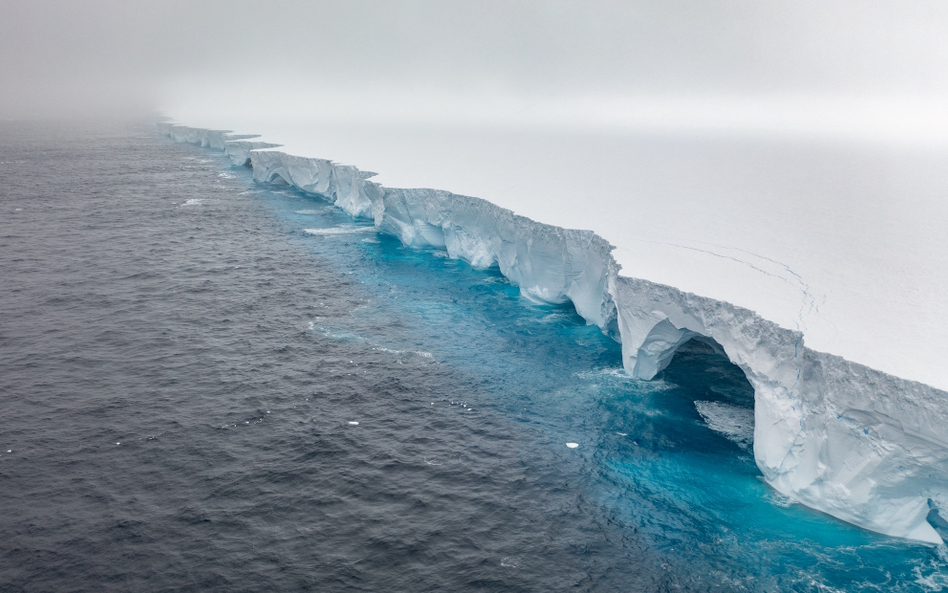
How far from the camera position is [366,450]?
14.4 m

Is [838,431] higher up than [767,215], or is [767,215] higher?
[767,215]

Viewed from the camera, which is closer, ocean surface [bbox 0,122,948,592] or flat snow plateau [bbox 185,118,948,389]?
ocean surface [bbox 0,122,948,592]

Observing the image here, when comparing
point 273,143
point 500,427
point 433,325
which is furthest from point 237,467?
point 273,143

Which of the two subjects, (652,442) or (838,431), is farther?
(652,442)

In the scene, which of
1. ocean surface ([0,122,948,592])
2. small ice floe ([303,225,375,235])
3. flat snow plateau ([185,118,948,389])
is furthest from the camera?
small ice floe ([303,225,375,235])

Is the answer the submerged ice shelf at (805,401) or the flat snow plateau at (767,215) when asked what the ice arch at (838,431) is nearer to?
the submerged ice shelf at (805,401)

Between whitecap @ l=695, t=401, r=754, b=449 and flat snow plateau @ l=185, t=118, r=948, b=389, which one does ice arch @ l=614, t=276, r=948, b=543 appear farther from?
whitecap @ l=695, t=401, r=754, b=449

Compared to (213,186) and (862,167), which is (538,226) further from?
(213,186)

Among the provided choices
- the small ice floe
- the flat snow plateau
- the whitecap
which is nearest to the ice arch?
the flat snow plateau

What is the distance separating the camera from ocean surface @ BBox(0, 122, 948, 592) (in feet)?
36.2

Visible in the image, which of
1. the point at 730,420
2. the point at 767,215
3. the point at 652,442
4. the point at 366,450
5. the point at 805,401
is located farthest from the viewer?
the point at 767,215

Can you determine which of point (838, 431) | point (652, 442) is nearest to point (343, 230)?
point (652, 442)

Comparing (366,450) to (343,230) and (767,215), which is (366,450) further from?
(343,230)

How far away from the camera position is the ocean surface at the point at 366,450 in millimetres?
11023
